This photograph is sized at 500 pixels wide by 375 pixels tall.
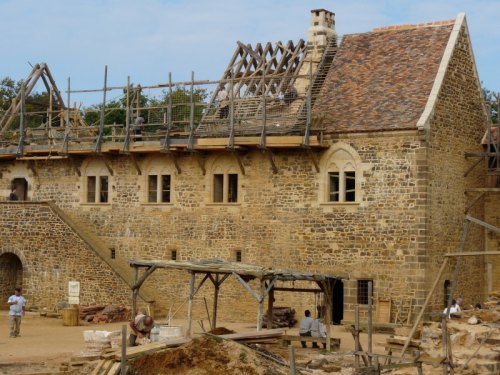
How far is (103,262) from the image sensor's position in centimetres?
3812

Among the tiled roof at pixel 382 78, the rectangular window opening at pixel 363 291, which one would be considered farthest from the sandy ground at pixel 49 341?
the tiled roof at pixel 382 78

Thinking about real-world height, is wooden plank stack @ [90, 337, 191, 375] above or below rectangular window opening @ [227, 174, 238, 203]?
below

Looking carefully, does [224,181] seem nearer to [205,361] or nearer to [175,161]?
→ [175,161]

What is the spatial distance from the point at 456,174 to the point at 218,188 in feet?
27.3

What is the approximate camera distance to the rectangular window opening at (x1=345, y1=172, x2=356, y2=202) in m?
34.9

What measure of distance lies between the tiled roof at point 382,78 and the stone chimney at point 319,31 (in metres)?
0.96

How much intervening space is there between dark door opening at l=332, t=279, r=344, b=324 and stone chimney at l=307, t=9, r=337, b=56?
855cm

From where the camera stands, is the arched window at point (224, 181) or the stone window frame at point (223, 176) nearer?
the stone window frame at point (223, 176)

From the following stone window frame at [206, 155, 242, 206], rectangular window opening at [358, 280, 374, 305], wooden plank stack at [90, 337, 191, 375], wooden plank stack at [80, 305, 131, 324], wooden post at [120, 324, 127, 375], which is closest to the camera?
wooden post at [120, 324, 127, 375]

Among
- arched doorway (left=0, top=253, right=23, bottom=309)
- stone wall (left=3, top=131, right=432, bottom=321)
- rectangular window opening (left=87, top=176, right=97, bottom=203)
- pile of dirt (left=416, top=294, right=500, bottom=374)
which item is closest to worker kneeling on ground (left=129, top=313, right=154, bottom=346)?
pile of dirt (left=416, top=294, right=500, bottom=374)

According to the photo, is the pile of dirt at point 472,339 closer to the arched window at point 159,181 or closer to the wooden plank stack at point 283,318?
the wooden plank stack at point 283,318

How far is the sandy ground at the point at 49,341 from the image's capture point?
26766mm

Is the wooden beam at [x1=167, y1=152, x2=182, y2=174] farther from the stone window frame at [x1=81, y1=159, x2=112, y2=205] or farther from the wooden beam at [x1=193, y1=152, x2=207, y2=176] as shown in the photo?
the stone window frame at [x1=81, y1=159, x2=112, y2=205]

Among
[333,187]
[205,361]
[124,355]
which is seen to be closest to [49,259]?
[333,187]
